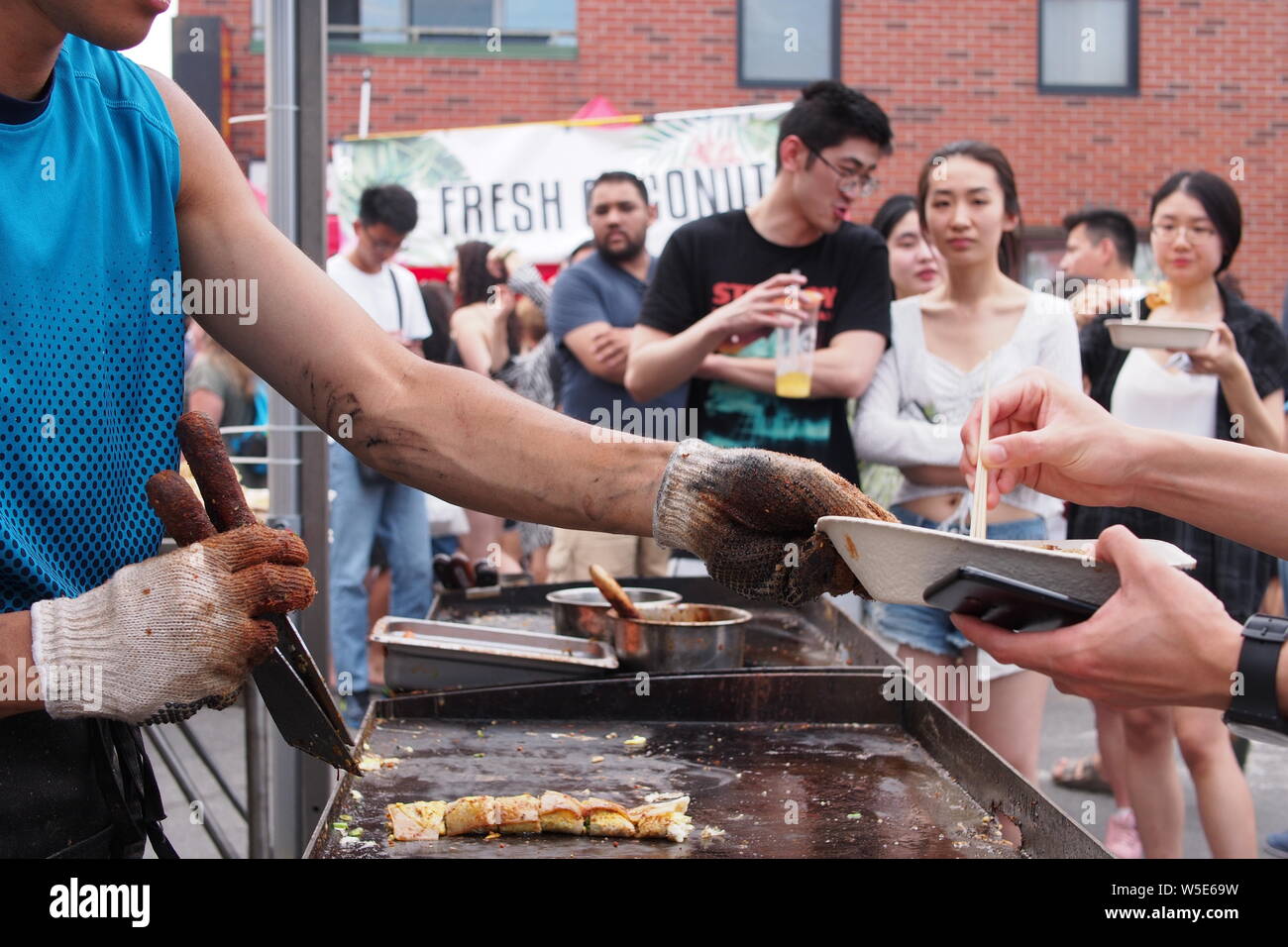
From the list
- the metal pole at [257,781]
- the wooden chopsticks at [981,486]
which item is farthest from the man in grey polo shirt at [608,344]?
the wooden chopsticks at [981,486]

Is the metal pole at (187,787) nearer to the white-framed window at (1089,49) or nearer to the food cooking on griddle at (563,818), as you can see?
the food cooking on griddle at (563,818)

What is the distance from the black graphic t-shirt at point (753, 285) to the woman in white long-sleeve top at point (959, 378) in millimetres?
113

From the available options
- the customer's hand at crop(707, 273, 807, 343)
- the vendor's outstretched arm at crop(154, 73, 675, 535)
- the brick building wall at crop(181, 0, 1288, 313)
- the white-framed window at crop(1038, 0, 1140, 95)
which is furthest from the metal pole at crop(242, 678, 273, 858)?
the white-framed window at crop(1038, 0, 1140, 95)

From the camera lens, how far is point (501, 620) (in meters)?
3.83

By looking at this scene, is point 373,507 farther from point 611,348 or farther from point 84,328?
point 84,328

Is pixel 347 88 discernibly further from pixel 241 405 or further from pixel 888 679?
pixel 888 679

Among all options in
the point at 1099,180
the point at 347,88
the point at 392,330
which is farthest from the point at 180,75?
the point at 1099,180

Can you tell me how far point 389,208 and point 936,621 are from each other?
346 centimetres

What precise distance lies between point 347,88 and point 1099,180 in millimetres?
7498

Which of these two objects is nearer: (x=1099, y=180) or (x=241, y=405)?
(x=241, y=405)

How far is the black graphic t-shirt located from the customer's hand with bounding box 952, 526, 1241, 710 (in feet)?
8.55

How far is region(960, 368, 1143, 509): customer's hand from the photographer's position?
7.28ft

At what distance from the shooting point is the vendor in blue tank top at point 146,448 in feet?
5.06

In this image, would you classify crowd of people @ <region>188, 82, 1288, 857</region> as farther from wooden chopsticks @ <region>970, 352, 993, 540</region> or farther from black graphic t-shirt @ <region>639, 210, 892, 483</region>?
wooden chopsticks @ <region>970, 352, 993, 540</region>
